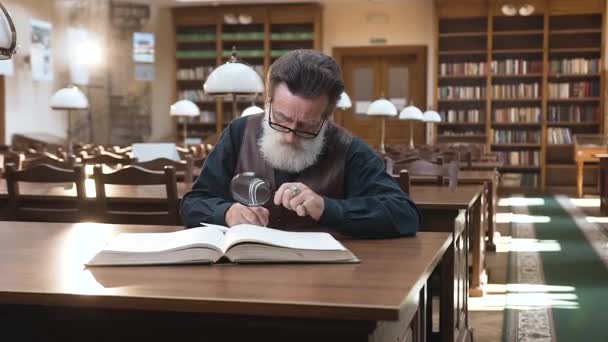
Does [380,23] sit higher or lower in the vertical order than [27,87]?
higher

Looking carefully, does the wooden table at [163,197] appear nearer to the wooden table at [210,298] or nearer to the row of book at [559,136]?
the wooden table at [210,298]

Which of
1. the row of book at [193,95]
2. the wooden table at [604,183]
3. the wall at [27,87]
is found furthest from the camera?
the row of book at [193,95]

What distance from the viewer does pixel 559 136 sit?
41.3 feet

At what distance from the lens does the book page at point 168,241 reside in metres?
1.59

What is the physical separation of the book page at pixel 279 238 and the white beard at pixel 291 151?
33 cm

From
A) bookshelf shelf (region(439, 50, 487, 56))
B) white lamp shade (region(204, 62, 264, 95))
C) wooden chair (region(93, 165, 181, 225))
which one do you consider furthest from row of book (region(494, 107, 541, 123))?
wooden chair (region(93, 165, 181, 225))

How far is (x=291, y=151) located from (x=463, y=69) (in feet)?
36.3

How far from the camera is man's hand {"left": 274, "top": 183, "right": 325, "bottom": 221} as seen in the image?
1.85m

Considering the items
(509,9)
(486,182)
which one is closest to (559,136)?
(509,9)

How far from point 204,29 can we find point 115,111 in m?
2.06

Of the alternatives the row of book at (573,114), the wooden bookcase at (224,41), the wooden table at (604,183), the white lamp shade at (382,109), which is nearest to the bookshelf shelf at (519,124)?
the row of book at (573,114)

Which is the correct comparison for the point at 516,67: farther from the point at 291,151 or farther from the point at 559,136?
the point at 291,151

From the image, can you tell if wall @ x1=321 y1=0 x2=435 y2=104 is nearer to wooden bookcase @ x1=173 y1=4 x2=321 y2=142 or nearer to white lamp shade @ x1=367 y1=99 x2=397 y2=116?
wooden bookcase @ x1=173 y1=4 x2=321 y2=142

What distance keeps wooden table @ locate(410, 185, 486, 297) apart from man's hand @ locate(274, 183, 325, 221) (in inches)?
62.9
